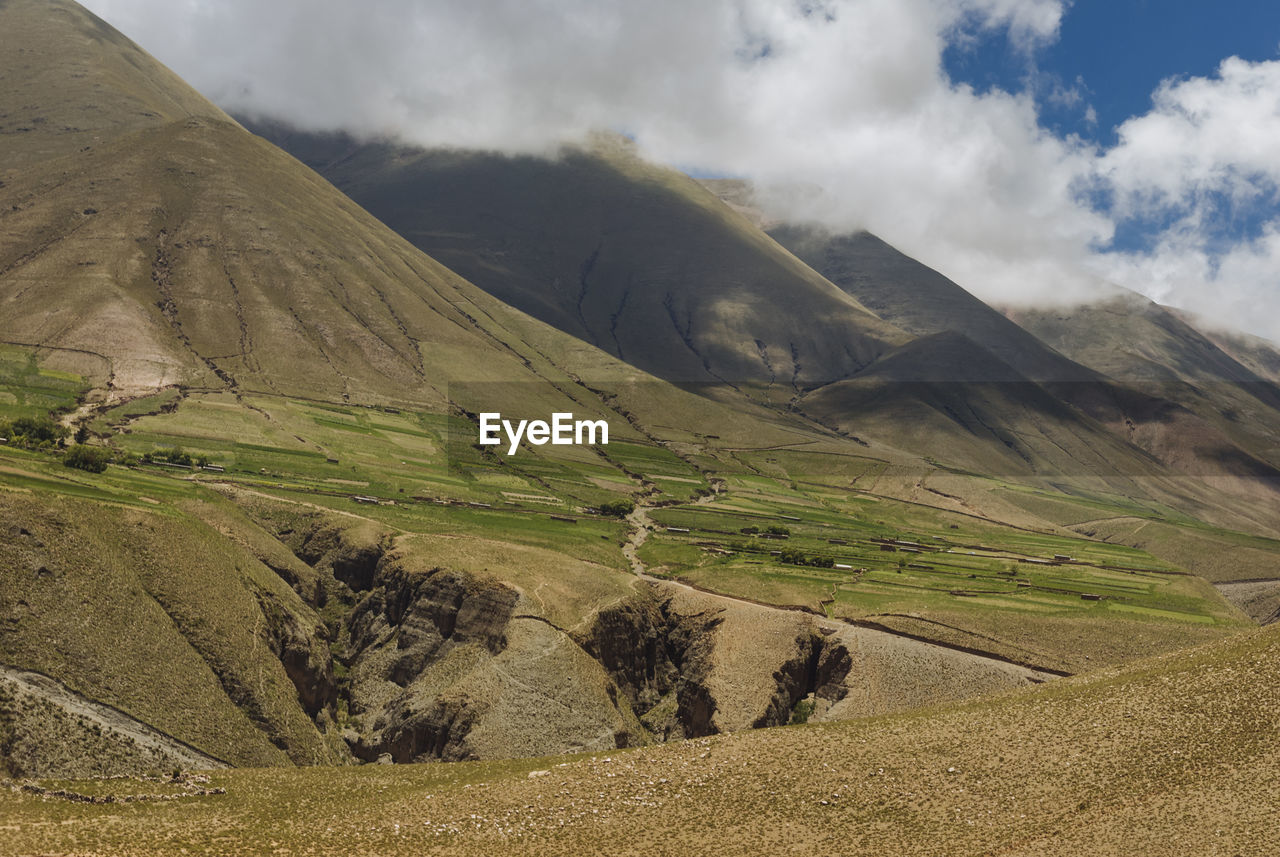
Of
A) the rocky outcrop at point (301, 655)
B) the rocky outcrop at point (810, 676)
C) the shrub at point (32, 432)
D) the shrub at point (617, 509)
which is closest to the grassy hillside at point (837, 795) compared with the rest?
the rocky outcrop at point (301, 655)

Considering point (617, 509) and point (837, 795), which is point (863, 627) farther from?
point (617, 509)

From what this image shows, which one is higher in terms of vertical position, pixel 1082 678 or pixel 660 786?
pixel 1082 678

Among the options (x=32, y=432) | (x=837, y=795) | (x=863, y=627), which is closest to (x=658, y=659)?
(x=863, y=627)

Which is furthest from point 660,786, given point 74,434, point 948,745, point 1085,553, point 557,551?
point 1085,553

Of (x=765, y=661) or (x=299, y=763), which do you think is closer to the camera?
(x=299, y=763)

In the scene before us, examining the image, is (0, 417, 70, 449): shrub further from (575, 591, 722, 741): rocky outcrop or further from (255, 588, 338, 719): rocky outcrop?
(575, 591, 722, 741): rocky outcrop

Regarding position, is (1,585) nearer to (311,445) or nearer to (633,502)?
(311,445)

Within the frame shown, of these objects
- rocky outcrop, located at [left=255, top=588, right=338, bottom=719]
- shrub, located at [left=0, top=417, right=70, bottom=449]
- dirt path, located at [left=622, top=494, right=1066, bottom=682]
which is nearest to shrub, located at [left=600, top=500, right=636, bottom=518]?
dirt path, located at [left=622, top=494, right=1066, bottom=682]
